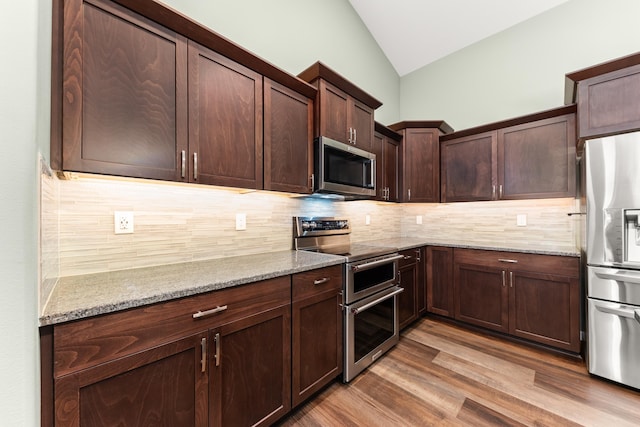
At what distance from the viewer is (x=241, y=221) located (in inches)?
73.1

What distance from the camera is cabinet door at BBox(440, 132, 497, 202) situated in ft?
8.93

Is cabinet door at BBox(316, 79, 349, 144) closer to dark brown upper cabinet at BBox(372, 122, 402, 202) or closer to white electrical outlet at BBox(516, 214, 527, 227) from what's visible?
dark brown upper cabinet at BBox(372, 122, 402, 202)

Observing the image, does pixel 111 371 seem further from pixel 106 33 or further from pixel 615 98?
pixel 615 98

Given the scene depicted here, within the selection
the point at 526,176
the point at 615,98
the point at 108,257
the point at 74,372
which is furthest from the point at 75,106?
the point at 526,176

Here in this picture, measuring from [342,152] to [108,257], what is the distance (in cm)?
168

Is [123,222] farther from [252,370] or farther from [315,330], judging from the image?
[315,330]

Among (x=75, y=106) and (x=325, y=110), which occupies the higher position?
(x=325, y=110)

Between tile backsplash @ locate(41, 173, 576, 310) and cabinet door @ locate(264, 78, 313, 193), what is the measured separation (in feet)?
0.90

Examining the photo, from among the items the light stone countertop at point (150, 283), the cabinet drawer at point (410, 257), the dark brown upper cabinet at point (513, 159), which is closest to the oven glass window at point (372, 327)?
the cabinet drawer at point (410, 257)

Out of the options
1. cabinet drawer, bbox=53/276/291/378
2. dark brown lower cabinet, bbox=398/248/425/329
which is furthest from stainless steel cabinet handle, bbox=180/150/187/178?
dark brown lower cabinet, bbox=398/248/425/329

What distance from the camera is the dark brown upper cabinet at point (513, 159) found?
232cm

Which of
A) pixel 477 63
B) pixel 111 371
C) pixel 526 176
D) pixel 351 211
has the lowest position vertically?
pixel 111 371

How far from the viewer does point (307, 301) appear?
4.99 feet

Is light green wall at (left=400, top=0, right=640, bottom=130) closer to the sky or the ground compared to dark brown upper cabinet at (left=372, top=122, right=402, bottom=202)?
closer to the sky
